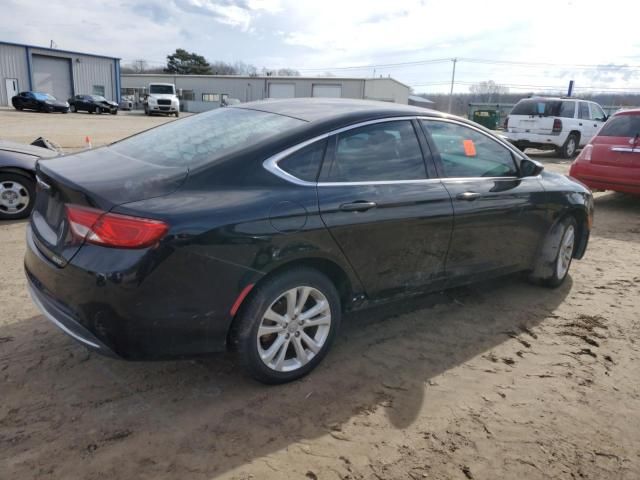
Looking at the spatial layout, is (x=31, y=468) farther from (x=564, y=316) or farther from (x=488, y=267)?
(x=564, y=316)

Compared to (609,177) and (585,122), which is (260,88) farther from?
(609,177)

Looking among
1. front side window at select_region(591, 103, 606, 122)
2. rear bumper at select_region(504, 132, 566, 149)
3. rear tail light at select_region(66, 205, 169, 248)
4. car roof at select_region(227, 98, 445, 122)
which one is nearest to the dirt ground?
rear tail light at select_region(66, 205, 169, 248)

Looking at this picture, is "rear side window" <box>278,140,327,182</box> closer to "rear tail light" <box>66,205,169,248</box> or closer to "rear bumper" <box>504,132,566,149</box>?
"rear tail light" <box>66,205,169,248</box>

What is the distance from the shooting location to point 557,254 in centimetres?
452

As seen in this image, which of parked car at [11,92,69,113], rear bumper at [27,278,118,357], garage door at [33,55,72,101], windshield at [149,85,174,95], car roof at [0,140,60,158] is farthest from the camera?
garage door at [33,55,72,101]

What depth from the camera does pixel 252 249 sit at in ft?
8.45

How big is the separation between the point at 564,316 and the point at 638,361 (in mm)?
724

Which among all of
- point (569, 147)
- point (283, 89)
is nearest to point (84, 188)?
point (569, 147)

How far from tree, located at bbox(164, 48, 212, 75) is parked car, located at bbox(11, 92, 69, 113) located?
49944 millimetres

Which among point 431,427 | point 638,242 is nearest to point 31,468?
point 431,427

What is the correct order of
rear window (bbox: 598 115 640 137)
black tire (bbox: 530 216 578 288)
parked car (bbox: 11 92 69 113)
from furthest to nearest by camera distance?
parked car (bbox: 11 92 69 113) < rear window (bbox: 598 115 640 137) < black tire (bbox: 530 216 578 288)

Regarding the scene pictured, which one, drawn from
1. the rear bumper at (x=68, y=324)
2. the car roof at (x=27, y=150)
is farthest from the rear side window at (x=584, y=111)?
the rear bumper at (x=68, y=324)

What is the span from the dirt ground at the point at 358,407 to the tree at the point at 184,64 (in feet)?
274

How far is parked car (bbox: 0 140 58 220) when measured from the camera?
5715 mm
